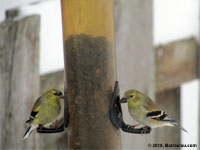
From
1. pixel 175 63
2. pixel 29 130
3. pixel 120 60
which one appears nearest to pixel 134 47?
pixel 120 60

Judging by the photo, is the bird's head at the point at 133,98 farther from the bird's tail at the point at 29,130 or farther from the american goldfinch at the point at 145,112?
the bird's tail at the point at 29,130

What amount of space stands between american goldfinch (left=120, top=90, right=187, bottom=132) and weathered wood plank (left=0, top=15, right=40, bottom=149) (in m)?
0.70

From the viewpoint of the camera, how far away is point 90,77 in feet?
9.98

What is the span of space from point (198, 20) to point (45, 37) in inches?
51.6

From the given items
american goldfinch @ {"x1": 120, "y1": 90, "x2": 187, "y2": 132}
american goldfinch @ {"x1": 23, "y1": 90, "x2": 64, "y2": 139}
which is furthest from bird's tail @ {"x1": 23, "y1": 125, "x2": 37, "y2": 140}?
american goldfinch @ {"x1": 120, "y1": 90, "x2": 187, "y2": 132}

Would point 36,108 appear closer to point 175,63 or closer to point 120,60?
point 120,60

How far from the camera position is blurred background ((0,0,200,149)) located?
11.2ft

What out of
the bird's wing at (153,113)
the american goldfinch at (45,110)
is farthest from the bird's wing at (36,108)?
the bird's wing at (153,113)

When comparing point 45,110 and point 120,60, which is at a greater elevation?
point 120,60

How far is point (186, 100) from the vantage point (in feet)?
13.5

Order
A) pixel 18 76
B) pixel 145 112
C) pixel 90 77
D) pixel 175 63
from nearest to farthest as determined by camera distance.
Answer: pixel 90 77 < pixel 145 112 < pixel 18 76 < pixel 175 63

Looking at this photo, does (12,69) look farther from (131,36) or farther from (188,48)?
(188,48)

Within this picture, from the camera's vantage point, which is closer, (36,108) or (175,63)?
(36,108)

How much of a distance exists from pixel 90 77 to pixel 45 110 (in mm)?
388
